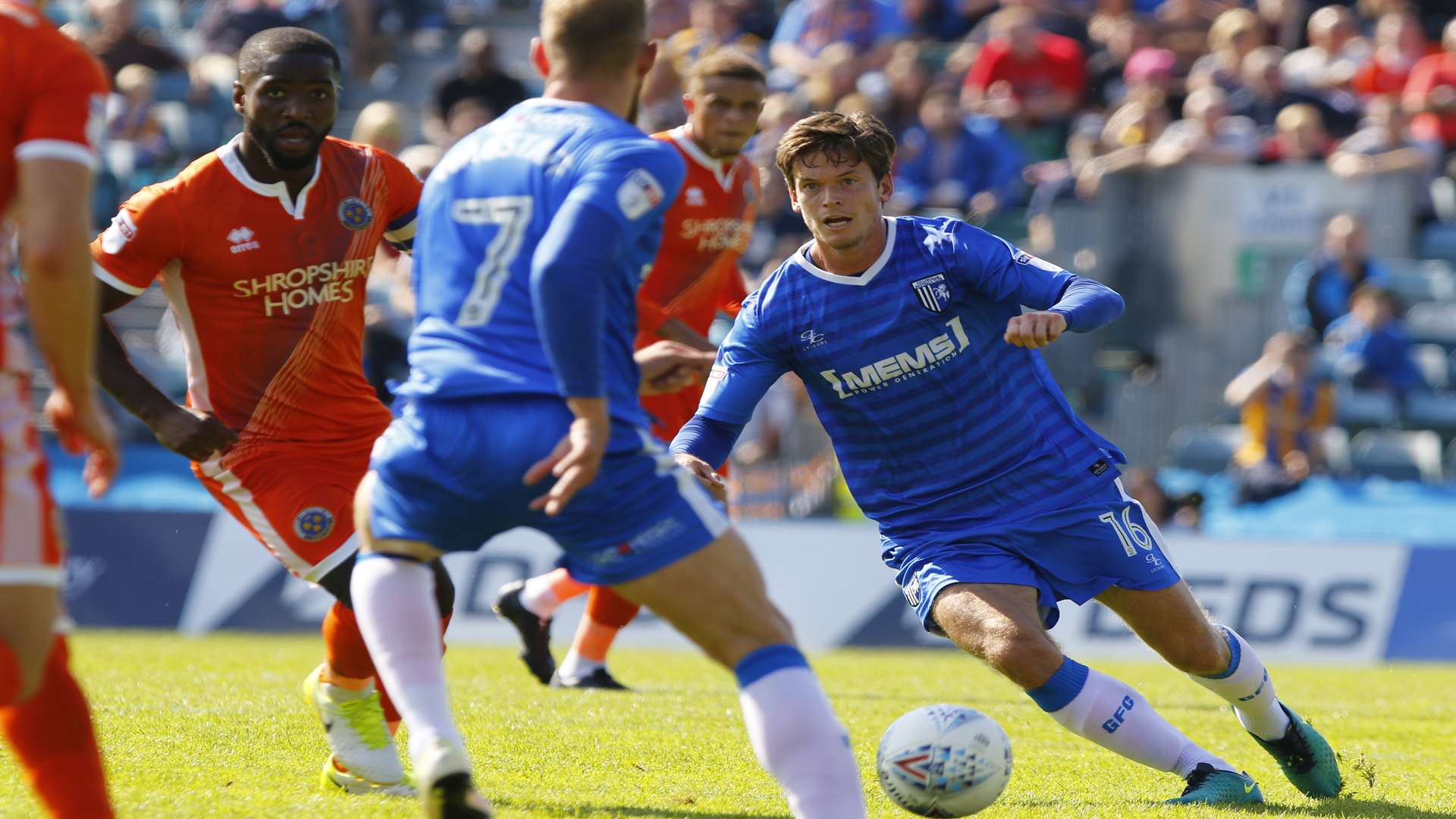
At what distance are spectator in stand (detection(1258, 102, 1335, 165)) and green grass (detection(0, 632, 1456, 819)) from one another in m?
6.67

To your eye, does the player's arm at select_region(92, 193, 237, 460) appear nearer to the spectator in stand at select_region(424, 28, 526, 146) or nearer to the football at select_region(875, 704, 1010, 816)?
the football at select_region(875, 704, 1010, 816)

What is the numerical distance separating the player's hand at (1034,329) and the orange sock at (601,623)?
13.2 ft

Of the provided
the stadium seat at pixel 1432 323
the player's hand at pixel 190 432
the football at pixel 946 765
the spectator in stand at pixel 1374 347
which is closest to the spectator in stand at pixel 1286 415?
the spectator in stand at pixel 1374 347

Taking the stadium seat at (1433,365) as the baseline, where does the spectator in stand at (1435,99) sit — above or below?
above

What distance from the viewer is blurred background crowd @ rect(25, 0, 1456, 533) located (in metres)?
14.7

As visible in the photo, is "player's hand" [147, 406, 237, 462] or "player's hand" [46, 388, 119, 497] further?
"player's hand" [147, 406, 237, 462]

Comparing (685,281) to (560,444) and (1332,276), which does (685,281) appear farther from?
(1332,276)

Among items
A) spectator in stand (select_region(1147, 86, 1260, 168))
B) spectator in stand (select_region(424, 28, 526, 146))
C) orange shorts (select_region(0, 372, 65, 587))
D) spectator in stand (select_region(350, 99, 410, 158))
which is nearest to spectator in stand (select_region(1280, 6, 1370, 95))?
spectator in stand (select_region(1147, 86, 1260, 168))

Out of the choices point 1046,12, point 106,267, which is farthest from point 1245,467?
point 106,267

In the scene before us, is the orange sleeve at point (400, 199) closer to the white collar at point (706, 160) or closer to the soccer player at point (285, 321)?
the soccer player at point (285, 321)

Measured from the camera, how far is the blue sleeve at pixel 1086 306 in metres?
5.25

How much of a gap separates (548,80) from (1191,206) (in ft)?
42.2

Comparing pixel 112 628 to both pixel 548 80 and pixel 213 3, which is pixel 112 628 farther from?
pixel 548 80

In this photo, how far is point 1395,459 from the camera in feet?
48.1
